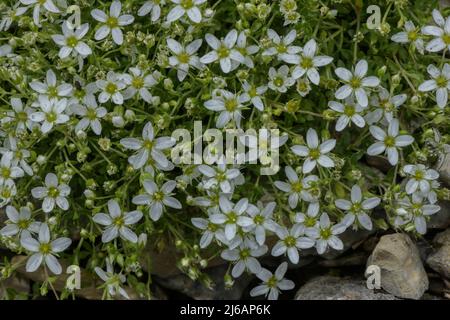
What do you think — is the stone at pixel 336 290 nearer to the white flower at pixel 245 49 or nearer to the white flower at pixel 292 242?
the white flower at pixel 292 242

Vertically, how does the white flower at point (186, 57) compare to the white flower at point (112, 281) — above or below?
above

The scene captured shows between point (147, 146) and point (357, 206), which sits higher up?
point (147, 146)

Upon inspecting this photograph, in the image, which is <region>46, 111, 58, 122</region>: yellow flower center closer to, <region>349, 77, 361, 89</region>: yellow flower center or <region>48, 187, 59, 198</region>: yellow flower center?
<region>48, 187, 59, 198</region>: yellow flower center

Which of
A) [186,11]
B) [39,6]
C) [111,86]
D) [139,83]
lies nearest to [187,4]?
[186,11]

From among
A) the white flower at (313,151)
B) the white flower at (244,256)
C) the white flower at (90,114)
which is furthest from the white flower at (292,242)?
the white flower at (90,114)

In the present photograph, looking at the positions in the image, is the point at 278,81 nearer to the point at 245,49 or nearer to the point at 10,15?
Result: the point at 245,49
